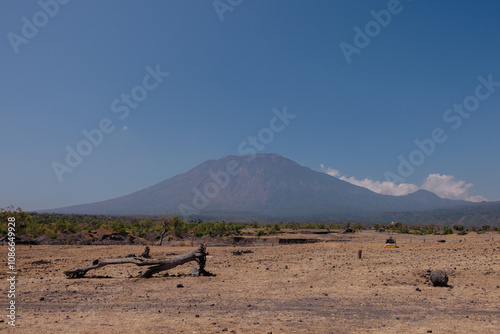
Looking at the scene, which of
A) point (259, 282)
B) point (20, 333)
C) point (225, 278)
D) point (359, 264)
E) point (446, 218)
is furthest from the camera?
point (446, 218)

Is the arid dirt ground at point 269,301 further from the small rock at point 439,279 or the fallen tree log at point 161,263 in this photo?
the fallen tree log at point 161,263

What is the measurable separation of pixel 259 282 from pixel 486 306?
29.4ft

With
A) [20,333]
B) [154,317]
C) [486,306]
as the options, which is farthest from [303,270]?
[20,333]

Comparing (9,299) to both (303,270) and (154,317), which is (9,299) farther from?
(303,270)

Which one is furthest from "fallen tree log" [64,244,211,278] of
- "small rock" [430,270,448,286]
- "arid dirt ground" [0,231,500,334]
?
"small rock" [430,270,448,286]

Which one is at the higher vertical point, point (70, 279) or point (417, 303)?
point (417, 303)

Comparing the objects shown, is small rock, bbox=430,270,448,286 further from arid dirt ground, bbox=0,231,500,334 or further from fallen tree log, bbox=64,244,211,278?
fallen tree log, bbox=64,244,211,278

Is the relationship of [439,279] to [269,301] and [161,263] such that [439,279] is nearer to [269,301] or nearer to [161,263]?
[269,301]

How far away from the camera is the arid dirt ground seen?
8961mm

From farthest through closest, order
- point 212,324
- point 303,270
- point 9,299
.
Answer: point 303,270 < point 9,299 < point 212,324

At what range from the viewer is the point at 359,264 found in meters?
20.2

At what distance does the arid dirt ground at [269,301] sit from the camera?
29.4ft

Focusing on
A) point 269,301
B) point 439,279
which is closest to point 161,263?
point 269,301

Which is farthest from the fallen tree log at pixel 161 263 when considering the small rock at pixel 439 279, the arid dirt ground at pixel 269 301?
the small rock at pixel 439 279
